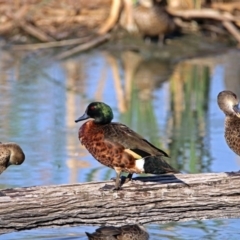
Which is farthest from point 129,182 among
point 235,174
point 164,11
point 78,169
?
point 164,11

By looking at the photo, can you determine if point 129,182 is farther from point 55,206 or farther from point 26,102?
point 26,102

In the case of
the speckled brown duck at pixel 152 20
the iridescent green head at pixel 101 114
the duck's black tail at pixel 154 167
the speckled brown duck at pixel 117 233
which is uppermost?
the speckled brown duck at pixel 152 20

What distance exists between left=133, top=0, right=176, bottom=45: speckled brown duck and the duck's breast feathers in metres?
9.26

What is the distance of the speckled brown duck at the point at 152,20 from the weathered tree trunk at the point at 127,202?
367 inches

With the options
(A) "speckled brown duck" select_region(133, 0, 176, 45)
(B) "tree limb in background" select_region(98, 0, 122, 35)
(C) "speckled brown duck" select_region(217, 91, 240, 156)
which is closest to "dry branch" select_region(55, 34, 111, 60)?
(B) "tree limb in background" select_region(98, 0, 122, 35)

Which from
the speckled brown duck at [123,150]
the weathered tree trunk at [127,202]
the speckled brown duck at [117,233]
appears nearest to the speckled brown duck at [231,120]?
the weathered tree trunk at [127,202]

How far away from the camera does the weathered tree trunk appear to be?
5.21 m

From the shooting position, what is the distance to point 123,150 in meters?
5.51

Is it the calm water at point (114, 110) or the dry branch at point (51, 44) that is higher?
the dry branch at point (51, 44)

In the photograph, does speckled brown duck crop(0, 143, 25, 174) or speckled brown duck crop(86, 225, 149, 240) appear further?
speckled brown duck crop(0, 143, 25, 174)

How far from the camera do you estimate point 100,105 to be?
5773 mm

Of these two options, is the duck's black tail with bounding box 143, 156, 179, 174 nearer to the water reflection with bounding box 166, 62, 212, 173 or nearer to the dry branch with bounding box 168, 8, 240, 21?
the water reflection with bounding box 166, 62, 212, 173

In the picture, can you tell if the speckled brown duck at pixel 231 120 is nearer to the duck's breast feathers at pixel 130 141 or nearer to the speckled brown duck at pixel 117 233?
the duck's breast feathers at pixel 130 141

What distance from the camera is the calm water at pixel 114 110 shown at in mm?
7141
